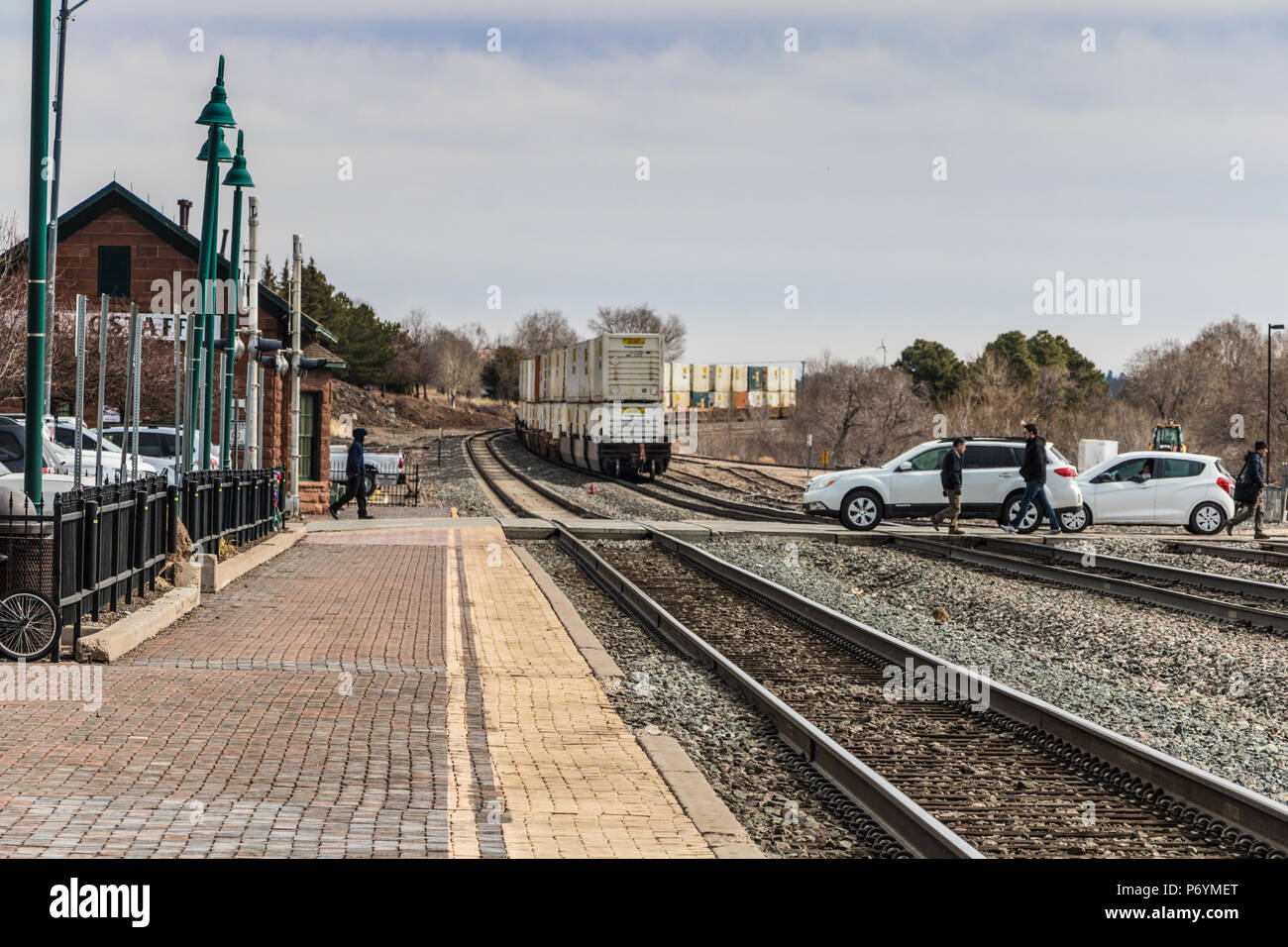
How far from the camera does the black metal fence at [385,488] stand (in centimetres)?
3262

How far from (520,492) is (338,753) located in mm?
32905

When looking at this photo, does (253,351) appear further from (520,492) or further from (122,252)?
(520,492)

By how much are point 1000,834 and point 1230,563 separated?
1611 cm

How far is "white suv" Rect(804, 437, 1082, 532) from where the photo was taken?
1019 inches

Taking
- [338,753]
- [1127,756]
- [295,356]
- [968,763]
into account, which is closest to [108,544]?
[338,753]

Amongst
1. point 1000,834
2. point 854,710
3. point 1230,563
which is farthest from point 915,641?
point 1230,563

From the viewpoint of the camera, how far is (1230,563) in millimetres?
21594

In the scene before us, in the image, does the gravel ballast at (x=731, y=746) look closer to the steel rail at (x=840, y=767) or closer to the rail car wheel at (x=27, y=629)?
the steel rail at (x=840, y=767)

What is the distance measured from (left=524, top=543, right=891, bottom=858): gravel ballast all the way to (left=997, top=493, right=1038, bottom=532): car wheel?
12.5 meters

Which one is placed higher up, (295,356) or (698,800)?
(295,356)

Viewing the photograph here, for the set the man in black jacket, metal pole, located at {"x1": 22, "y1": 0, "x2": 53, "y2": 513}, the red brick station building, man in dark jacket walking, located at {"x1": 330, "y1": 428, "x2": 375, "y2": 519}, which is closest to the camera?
metal pole, located at {"x1": 22, "y1": 0, "x2": 53, "y2": 513}

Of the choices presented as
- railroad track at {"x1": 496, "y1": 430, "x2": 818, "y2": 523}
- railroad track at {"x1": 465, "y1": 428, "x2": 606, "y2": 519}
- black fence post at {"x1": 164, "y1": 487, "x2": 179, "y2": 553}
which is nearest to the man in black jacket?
railroad track at {"x1": 496, "y1": 430, "x2": 818, "y2": 523}

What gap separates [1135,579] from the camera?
762 inches

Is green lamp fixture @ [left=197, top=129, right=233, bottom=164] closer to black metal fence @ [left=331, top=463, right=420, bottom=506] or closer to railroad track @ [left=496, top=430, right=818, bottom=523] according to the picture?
black metal fence @ [left=331, top=463, right=420, bottom=506]
